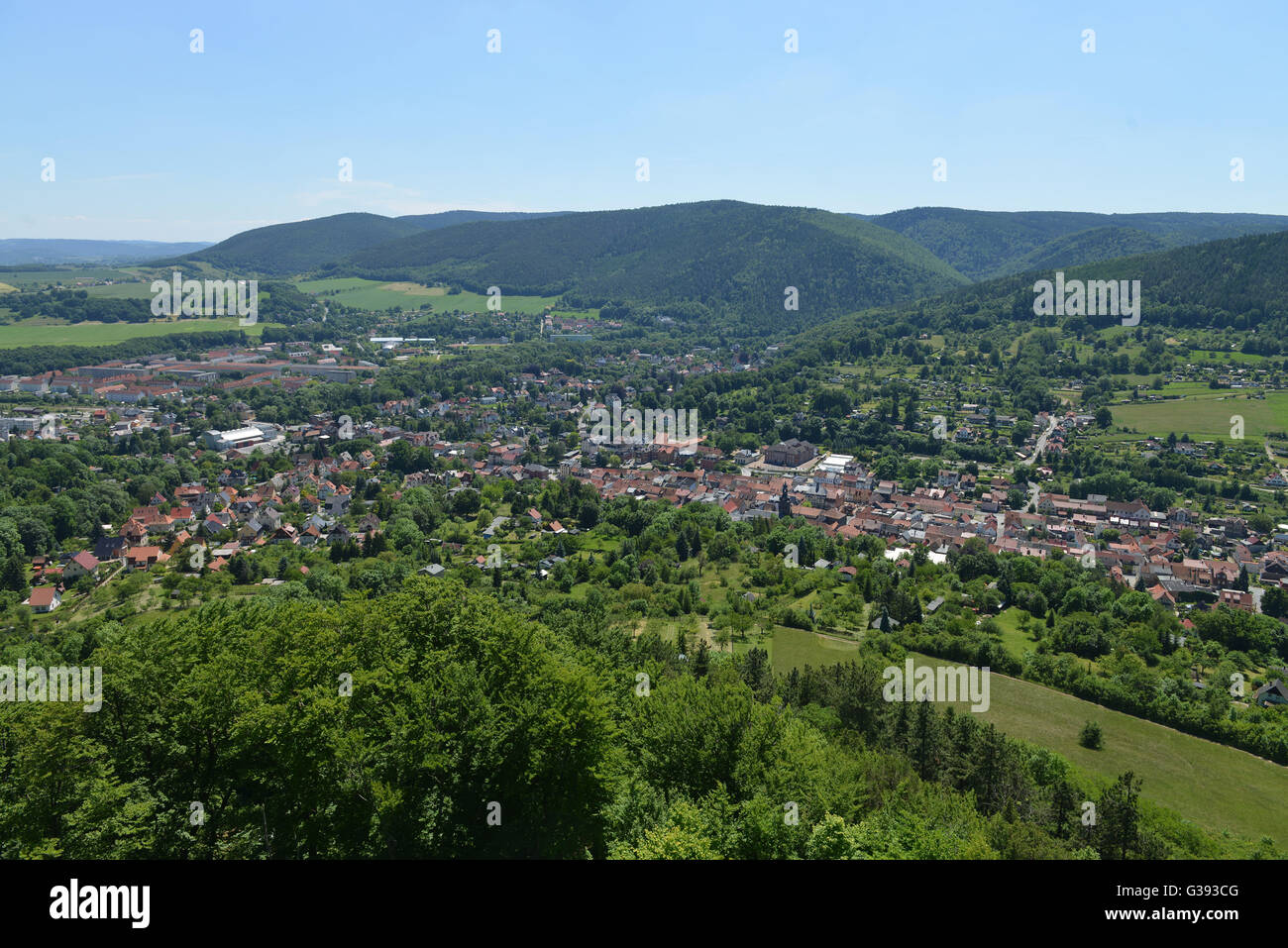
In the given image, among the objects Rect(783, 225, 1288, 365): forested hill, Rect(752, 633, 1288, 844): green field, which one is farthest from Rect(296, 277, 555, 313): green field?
Rect(752, 633, 1288, 844): green field

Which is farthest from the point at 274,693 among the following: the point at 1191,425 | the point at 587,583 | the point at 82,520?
the point at 1191,425

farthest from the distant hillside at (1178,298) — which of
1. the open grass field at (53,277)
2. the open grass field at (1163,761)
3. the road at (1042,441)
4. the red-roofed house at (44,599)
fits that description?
the open grass field at (53,277)

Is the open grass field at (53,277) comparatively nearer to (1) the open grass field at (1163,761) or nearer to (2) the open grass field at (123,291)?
(2) the open grass field at (123,291)

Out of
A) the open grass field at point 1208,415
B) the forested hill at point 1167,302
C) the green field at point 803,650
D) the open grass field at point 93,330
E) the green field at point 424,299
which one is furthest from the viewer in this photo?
the green field at point 424,299

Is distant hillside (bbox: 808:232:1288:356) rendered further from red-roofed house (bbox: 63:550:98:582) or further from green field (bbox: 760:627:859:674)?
red-roofed house (bbox: 63:550:98:582)

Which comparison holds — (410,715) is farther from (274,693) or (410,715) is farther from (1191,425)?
(1191,425)

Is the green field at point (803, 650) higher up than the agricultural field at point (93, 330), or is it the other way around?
the agricultural field at point (93, 330)

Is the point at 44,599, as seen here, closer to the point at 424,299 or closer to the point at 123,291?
the point at 123,291
